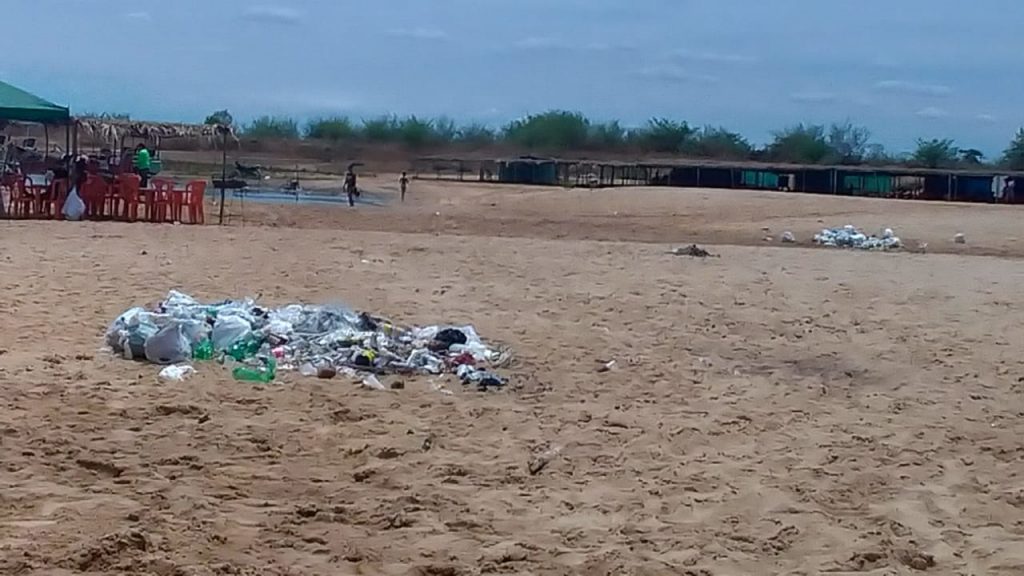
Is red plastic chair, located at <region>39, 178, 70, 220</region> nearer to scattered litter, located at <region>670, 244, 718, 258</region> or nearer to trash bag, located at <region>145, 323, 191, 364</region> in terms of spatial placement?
scattered litter, located at <region>670, 244, 718, 258</region>

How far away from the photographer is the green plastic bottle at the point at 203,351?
745 cm

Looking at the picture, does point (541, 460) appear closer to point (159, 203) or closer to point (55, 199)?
point (159, 203)

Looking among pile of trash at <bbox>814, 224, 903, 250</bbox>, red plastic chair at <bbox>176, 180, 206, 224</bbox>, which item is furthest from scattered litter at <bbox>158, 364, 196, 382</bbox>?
pile of trash at <bbox>814, 224, 903, 250</bbox>

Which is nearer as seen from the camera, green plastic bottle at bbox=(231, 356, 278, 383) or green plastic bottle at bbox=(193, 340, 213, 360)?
green plastic bottle at bbox=(231, 356, 278, 383)

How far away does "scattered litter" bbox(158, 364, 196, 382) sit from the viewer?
6.91 m

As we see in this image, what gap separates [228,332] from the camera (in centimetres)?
766

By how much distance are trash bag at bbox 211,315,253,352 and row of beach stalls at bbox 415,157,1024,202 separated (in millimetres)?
37760

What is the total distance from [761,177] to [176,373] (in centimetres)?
4181

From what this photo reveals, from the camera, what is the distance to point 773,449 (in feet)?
19.5

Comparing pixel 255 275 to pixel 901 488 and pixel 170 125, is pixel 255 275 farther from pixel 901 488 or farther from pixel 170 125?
pixel 170 125

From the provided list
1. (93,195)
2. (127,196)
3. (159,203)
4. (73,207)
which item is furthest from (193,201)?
(73,207)

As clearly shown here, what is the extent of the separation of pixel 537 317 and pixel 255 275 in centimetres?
322

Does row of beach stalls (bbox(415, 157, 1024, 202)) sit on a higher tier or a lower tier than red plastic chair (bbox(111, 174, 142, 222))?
higher

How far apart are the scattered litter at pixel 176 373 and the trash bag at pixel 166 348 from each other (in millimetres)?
196
